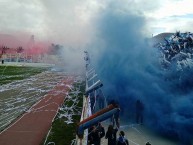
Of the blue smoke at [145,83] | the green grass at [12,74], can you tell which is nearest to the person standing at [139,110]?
the blue smoke at [145,83]

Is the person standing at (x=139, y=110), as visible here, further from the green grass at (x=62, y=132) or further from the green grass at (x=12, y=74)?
the green grass at (x=12, y=74)

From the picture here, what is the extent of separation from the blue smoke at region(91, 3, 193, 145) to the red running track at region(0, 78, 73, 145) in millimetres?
4900

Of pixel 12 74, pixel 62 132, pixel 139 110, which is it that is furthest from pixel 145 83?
pixel 12 74

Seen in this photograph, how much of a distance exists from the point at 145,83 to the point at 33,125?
820 centimetres

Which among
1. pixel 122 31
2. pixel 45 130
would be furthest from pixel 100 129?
pixel 122 31

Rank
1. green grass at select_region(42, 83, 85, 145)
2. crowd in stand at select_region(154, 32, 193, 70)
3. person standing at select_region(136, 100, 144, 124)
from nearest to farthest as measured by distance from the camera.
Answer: green grass at select_region(42, 83, 85, 145), crowd in stand at select_region(154, 32, 193, 70), person standing at select_region(136, 100, 144, 124)

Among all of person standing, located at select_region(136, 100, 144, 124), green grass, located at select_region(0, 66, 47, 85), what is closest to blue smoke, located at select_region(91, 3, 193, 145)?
person standing, located at select_region(136, 100, 144, 124)

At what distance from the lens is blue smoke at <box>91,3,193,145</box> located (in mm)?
19391

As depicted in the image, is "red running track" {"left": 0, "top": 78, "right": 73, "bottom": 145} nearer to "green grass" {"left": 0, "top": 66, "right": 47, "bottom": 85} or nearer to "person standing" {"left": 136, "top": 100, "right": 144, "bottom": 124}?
"person standing" {"left": 136, "top": 100, "right": 144, "bottom": 124}

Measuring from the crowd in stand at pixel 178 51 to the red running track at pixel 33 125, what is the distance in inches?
365

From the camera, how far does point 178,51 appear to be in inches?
945

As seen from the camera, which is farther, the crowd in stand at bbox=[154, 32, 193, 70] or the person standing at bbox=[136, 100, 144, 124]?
the person standing at bbox=[136, 100, 144, 124]

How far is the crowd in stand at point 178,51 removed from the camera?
21.7 metres

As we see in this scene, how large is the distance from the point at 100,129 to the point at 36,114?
11007 mm
